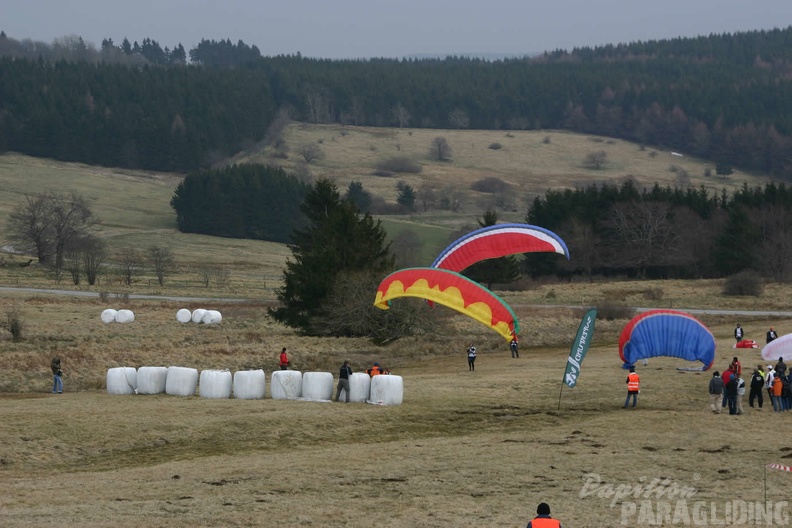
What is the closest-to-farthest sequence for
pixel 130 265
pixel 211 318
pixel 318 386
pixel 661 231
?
pixel 318 386 → pixel 211 318 → pixel 661 231 → pixel 130 265

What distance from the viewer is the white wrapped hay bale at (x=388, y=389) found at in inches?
1217

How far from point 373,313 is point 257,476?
30714 millimetres

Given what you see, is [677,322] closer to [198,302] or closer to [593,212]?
[198,302]

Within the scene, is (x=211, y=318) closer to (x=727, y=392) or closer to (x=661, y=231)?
(x=727, y=392)

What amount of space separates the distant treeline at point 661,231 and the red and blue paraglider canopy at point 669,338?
59.3 metres

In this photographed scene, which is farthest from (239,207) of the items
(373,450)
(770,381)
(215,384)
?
(373,450)

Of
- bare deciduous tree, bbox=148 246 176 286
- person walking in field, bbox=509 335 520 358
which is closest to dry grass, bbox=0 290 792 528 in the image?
person walking in field, bbox=509 335 520 358

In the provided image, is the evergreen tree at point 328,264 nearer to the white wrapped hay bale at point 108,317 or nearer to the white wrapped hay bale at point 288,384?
the white wrapped hay bale at point 108,317

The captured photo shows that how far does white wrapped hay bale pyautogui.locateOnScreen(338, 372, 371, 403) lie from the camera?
31562mm

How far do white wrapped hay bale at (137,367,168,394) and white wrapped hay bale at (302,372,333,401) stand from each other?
16.2 ft

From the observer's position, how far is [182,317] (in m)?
61.7

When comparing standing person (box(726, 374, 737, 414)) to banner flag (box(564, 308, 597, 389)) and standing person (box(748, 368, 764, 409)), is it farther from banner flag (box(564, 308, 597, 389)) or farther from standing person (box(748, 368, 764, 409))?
banner flag (box(564, 308, 597, 389))

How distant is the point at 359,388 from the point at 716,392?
10.3m

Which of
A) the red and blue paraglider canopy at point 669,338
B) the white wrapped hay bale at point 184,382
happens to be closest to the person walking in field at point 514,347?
the red and blue paraglider canopy at point 669,338
